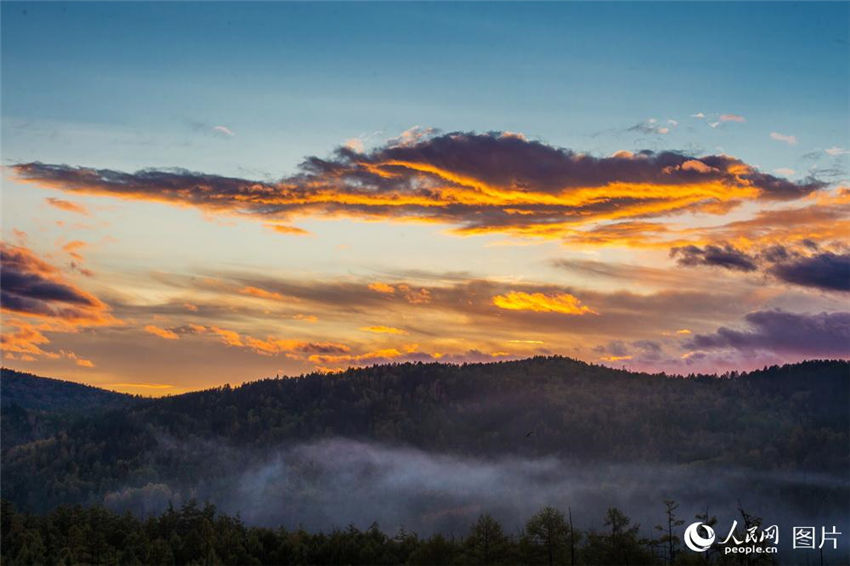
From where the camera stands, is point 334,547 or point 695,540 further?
point 334,547

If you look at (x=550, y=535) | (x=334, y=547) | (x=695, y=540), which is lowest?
(x=334, y=547)

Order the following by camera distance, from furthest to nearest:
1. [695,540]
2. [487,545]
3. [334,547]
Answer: [334,547], [487,545], [695,540]

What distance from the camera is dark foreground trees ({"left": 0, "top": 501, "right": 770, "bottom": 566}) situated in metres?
160

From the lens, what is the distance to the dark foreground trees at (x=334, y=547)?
524 feet

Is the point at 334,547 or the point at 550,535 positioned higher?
the point at 550,535

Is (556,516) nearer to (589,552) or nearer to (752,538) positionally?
(589,552)

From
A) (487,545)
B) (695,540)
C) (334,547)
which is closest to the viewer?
(695,540)

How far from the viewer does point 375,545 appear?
182 m

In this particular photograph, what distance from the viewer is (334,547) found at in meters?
183

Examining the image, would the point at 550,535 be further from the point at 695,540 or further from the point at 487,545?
the point at 695,540

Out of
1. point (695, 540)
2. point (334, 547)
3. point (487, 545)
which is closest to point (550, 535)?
point (487, 545)

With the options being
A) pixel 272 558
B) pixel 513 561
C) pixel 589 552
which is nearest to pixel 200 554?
pixel 272 558

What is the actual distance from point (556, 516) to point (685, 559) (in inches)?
1147

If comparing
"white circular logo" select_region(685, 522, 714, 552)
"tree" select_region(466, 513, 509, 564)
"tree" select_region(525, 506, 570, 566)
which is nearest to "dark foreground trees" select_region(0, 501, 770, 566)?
"tree" select_region(466, 513, 509, 564)
